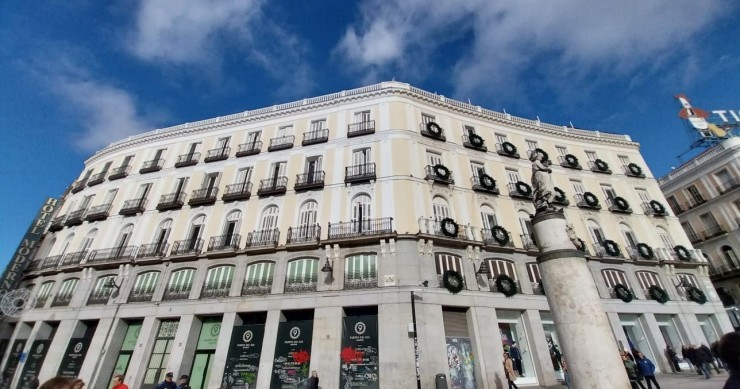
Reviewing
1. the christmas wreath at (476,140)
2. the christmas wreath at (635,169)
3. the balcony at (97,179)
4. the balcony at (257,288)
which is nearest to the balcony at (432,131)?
the christmas wreath at (476,140)

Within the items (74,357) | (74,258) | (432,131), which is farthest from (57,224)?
(432,131)

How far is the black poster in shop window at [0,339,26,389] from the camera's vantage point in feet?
72.8

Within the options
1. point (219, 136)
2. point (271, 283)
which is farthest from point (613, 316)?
point (219, 136)

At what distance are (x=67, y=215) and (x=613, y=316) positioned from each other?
1683 inches

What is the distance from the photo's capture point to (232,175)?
25.2 metres

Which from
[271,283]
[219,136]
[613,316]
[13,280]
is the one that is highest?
[219,136]

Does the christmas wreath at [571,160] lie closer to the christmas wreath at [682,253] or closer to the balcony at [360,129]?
the christmas wreath at [682,253]

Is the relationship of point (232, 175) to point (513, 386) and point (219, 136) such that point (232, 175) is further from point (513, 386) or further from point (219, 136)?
point (513, 386)

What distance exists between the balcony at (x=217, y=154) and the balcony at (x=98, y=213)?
28.4ft

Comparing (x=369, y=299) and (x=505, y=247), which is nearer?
(x=369, y=299)

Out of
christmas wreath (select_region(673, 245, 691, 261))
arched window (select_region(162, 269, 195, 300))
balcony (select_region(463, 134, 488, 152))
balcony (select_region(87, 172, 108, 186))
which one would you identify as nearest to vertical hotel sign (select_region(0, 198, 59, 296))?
balcony (select_region(87, 172, 108, 186))

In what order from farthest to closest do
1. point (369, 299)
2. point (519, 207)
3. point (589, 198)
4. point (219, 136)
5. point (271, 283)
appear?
1. point (219, 136)
2. point (589, 198)
3. point (519, 207)
4. point (271, 283)
5. point (369, 299)

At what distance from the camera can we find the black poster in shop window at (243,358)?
56.8ft

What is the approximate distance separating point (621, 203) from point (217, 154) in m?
32.4
